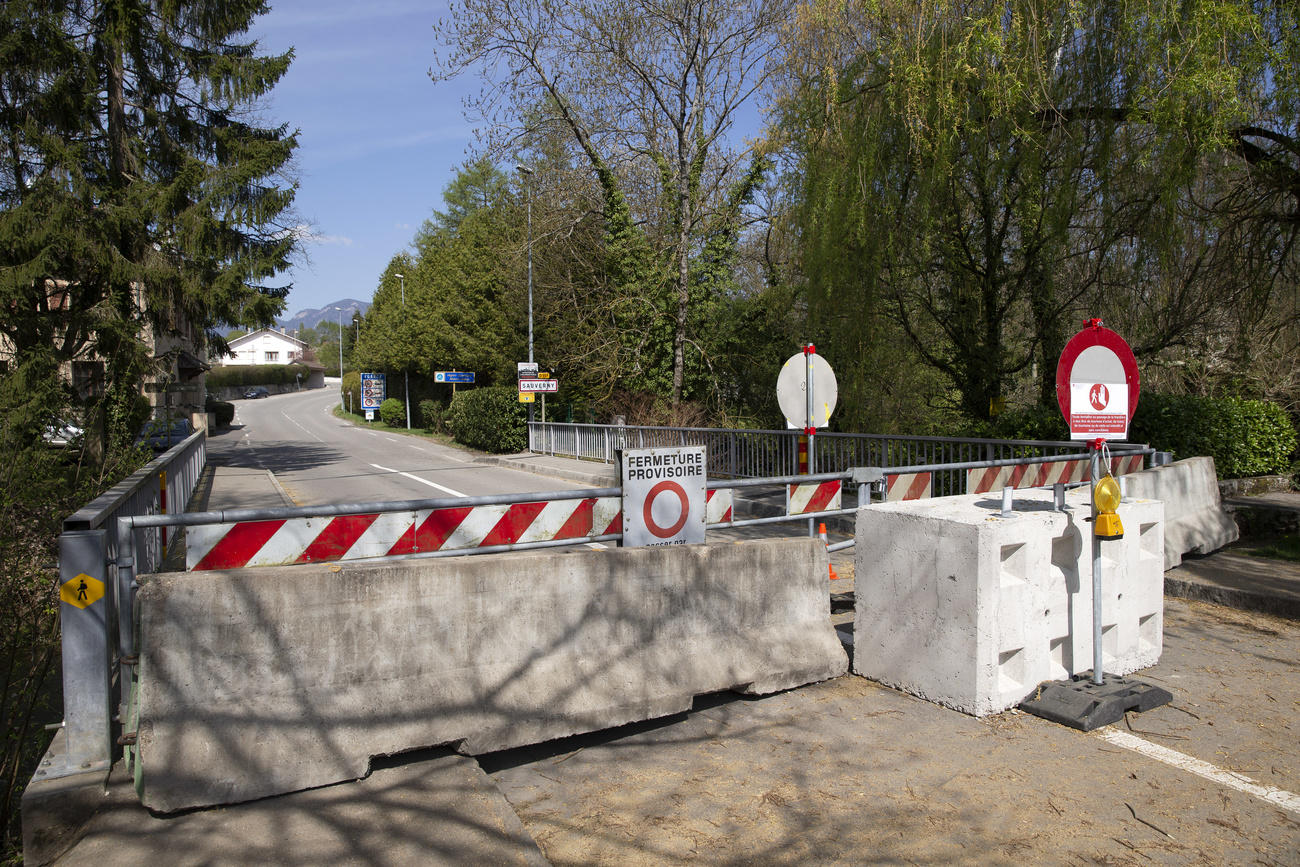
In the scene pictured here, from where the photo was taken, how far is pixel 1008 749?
4.50 m

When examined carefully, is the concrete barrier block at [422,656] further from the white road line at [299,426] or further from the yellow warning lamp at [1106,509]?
the white road line at [299,426]

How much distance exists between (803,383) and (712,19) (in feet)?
52.9

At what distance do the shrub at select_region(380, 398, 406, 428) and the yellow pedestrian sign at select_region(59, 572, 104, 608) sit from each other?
2103 inches

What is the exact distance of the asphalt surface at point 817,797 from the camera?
3422 millimetres

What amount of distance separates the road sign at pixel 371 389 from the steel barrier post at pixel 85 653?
55.2 m

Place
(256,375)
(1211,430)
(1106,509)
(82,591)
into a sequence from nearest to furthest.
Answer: (82,591) < (1106,509) < (1211,430) < (256,375)

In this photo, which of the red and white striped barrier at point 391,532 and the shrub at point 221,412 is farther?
the shrub at point 221,412

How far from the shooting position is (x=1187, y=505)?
29.7 ft

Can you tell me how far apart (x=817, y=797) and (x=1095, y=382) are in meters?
3.24

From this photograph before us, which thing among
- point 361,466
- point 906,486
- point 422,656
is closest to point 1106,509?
point 906,486

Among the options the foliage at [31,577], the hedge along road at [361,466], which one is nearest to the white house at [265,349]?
the hedge along road at [361,466]

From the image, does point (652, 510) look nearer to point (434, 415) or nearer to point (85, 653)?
point (85, 653)

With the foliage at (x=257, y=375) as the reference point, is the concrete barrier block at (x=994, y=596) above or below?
below

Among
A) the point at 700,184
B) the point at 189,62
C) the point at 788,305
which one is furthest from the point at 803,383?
the point at 189,62
